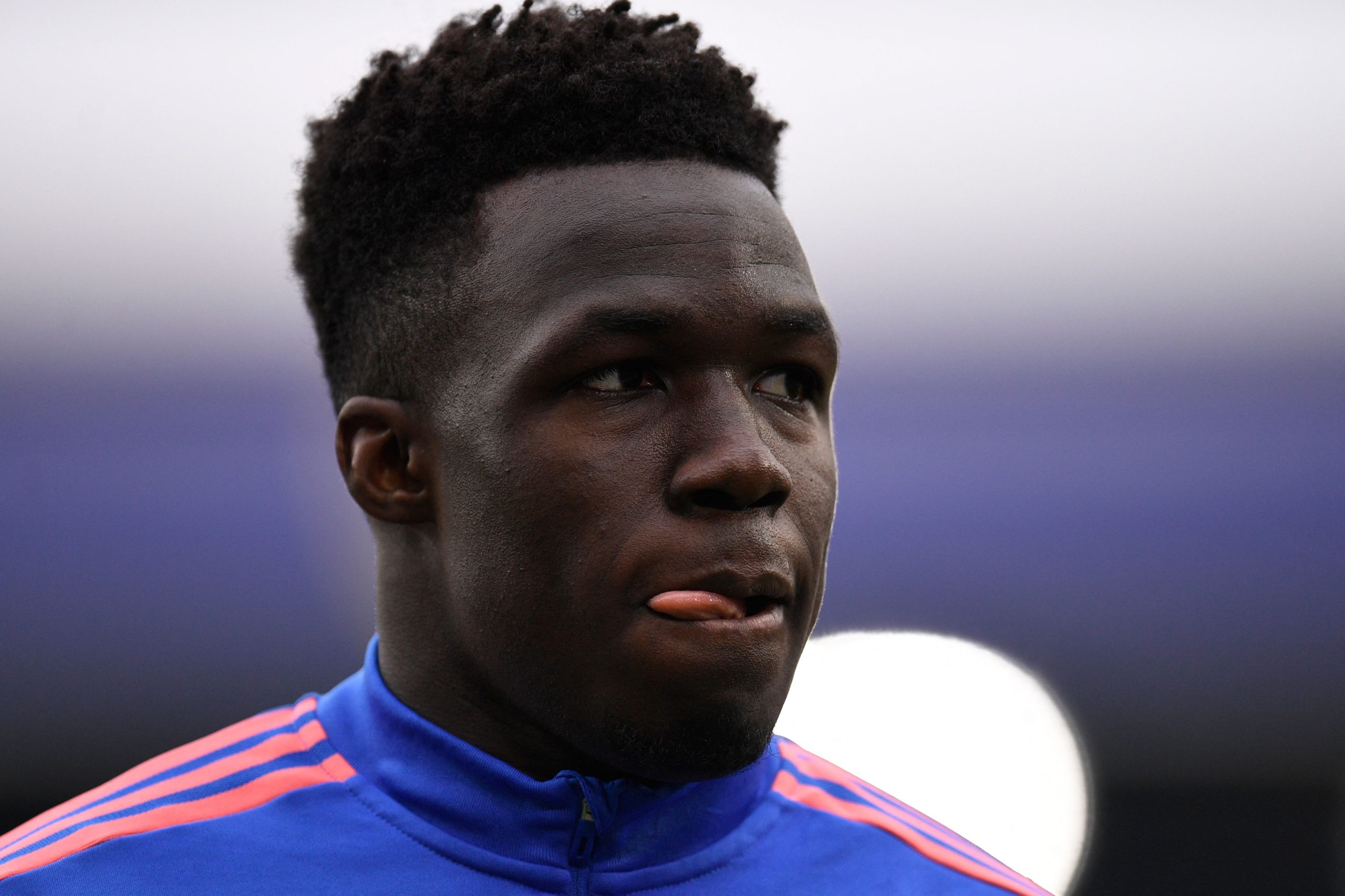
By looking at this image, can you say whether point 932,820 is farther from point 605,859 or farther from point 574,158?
point 574,158

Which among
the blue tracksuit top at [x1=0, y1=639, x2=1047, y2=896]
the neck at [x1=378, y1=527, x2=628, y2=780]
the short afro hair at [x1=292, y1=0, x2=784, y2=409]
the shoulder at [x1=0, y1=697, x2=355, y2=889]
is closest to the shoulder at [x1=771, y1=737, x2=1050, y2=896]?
the blue tracksuit top at [x1=0, y1=639, x2=1047, y2=896]

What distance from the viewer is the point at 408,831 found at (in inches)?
81.7

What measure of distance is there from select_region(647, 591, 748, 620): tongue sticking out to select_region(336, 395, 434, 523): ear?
0.54 metres

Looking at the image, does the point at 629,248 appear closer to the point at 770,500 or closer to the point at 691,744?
the point at 770,500

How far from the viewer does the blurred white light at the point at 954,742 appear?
4719 millimetres

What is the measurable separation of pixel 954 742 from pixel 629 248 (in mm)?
3535

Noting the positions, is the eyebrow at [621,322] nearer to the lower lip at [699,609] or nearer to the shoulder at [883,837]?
the lower lip at [699,609]

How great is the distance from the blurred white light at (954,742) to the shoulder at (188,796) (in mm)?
2535

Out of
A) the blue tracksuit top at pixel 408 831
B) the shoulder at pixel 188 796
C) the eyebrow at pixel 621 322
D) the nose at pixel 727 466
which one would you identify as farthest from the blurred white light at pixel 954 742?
the eyebrow at pixel 621 322

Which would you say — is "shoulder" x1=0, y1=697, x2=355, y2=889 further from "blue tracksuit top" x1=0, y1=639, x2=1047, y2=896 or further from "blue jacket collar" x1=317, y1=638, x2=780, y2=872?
"blue jacket collar" x1=317, y1=638, x2=780, y2=872

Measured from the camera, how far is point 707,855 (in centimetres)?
216

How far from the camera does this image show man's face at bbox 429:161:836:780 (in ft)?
6.24

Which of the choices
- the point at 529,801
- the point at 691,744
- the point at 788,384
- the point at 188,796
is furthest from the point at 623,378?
the point at 188,796

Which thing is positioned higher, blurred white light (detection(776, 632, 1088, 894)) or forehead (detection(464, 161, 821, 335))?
forehead (detection(464, 161, 821, 335))
